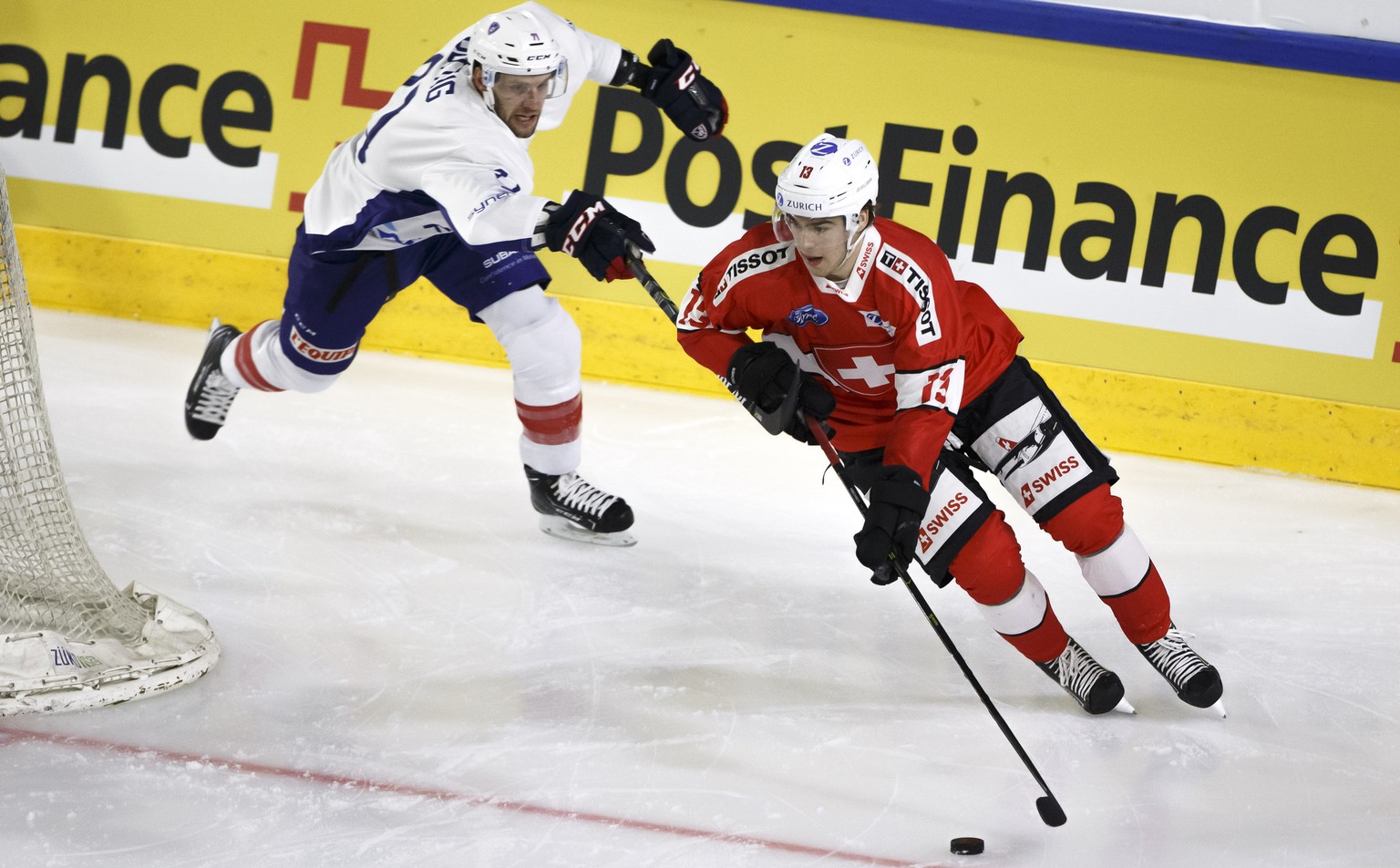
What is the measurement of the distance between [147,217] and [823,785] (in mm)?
3945

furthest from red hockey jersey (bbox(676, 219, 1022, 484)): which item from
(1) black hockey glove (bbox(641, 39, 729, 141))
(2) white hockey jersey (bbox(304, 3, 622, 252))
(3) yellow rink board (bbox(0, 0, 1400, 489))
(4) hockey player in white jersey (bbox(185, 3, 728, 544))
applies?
(3) yellow rink board (bbox(0, 0, 1400, 489))

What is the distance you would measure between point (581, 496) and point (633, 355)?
1.59 metres

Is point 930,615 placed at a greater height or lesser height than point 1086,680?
greater

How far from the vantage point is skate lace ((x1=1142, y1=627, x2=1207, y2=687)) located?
274 cm

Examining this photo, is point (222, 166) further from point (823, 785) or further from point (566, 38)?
point (823, 785)

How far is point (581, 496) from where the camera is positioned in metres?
3.58

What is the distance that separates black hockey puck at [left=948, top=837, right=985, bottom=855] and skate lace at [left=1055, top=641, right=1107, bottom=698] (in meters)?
0.61

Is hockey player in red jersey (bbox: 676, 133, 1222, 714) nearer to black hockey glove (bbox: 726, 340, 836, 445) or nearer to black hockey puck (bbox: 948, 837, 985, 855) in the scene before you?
black hockey glove (bbox: 726, 340, 836, 445)

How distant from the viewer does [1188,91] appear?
4730 mm

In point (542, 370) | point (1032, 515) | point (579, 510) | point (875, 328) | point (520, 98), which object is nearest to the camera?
point (875, 328)

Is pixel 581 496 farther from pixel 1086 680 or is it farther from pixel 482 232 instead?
pixel 1086 680

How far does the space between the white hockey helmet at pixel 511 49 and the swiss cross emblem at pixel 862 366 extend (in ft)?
3.03

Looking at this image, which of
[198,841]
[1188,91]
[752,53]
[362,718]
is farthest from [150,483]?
[1188,91]

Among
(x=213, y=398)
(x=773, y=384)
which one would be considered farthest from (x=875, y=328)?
(x=213, y=398)
